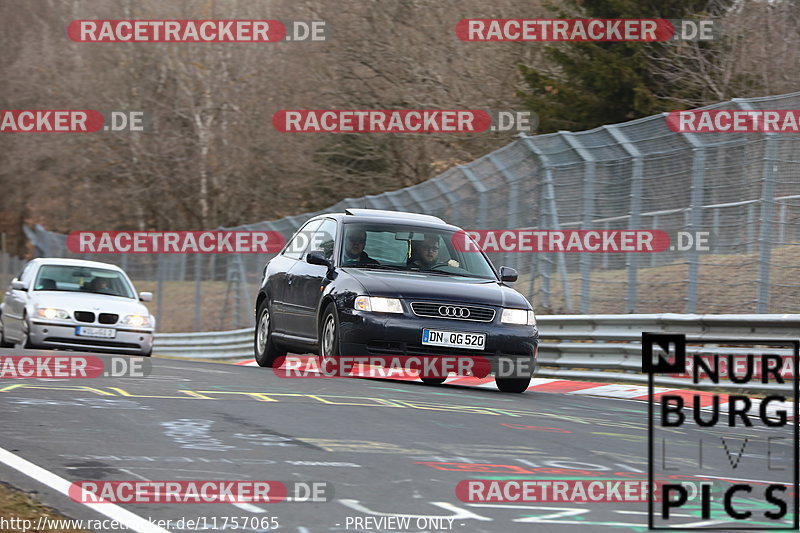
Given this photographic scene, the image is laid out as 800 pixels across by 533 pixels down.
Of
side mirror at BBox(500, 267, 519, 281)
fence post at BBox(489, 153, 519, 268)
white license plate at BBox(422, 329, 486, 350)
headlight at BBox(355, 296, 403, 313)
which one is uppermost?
fence post at BBox(489, 153, 519, 268)

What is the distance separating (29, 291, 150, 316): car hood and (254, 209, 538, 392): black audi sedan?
368 cm

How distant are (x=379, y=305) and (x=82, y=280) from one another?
7.82 metres

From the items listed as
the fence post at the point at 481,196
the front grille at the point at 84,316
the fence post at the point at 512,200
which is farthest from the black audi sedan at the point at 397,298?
the fence post at the point at 481,196

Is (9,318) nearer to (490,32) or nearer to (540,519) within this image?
(540,519)

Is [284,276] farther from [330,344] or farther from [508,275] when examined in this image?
[508,275]

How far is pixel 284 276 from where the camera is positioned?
14.6m

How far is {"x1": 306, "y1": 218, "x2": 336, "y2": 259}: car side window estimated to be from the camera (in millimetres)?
13758

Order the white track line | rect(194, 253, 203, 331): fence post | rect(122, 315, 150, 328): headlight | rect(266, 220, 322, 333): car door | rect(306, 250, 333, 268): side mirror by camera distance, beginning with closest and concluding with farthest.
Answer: the white track line, rect(306, 250, 333, 268): side mirror, rect(266, 220, 322, 333): car door, rect(122, 315, 150, 328): headlight, rect(194, 253, 203, 331): fence post

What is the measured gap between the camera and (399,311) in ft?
39.9

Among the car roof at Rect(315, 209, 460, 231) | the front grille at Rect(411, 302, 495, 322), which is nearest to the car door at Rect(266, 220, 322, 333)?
the car roof at Rect(315, 209, 460, 231)

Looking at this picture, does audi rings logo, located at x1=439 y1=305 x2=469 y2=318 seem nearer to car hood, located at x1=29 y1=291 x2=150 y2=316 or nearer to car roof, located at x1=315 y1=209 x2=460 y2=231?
car roof, located at x1=315 y1=209 x2=460 y2=231

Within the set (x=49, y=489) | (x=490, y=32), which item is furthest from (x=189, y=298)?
(x=49, y=489)

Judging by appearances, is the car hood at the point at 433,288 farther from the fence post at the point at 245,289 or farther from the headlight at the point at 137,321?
the fence post at the point at 245,289

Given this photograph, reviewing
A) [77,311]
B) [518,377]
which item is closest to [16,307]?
[77,311]
